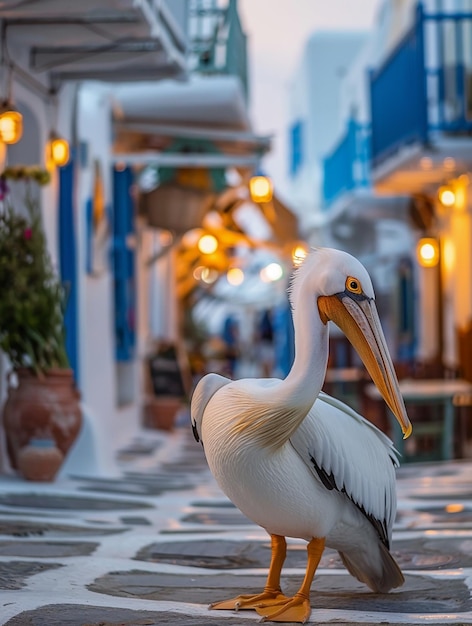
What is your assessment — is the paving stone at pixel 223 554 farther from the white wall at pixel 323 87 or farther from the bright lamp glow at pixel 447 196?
the white wall at pixel 323 87

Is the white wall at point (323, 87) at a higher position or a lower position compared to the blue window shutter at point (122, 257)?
higher

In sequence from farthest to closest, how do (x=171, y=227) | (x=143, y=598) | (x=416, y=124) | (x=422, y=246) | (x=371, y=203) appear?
(x=371, y=203) < (x=171, y=227) < (x=422, y=246) < (x=416, y=124) < (x=143, y=598)

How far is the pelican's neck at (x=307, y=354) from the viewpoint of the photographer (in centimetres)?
448

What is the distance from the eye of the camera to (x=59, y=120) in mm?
11375

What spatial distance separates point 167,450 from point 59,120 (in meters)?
4.21

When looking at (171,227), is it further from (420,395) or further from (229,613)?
(229,613)

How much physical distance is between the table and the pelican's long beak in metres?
6.64

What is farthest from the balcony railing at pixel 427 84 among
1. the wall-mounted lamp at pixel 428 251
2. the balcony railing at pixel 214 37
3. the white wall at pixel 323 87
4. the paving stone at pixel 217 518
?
the white wall at pixel 323 87

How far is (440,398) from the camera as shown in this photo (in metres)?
11.7

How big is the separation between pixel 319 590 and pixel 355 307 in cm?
149

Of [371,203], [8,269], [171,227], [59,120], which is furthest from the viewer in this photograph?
[371,203]

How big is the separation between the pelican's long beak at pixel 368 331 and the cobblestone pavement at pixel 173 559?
2.89 ft

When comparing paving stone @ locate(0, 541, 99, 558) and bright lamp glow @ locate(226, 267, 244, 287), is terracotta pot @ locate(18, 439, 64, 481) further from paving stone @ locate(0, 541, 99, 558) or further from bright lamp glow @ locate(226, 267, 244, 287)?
bright lamp glow @ locate(226, 267, 244, 287)

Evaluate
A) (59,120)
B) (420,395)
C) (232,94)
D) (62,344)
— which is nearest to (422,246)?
(232,94)
